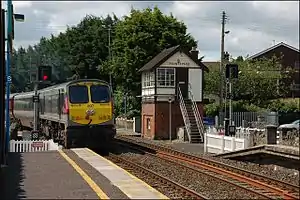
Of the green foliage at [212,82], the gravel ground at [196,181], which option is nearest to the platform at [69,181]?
the gravel ground at [196,181]

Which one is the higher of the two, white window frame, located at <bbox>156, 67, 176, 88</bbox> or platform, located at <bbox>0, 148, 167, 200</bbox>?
white window frame, located at <bbox>156, 67, 176, 88</bbox>

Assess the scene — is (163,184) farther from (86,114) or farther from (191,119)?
(191,119)

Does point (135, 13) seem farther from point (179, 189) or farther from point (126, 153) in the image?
point (179, 189)

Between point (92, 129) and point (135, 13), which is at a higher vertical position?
point (135, 13)

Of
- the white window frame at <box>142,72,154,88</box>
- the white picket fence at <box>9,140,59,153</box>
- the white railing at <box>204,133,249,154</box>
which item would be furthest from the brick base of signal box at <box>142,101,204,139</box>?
the white picket fence at <box>9,140,59,153</box>

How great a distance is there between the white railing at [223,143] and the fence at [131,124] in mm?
19953

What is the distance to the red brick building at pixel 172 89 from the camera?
3675 centimetres

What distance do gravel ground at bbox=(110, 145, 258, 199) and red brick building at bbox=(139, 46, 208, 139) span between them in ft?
47.3

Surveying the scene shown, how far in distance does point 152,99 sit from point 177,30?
1888 cm

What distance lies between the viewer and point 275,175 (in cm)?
1706

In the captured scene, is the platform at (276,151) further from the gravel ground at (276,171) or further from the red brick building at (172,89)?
Answer: the red brick building at (172,89)

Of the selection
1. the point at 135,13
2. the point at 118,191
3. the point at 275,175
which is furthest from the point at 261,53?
the point at 118,191

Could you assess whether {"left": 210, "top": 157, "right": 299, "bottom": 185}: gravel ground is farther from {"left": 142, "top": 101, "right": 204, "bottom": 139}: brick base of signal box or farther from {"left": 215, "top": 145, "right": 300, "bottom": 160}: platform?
{"left": 142, "top": 101, "right": 204, "bottom": 139}: brick base of signal box

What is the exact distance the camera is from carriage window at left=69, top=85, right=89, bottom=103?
2377cm
